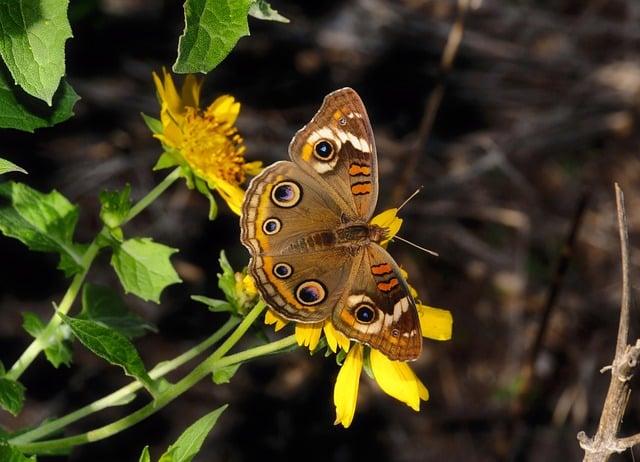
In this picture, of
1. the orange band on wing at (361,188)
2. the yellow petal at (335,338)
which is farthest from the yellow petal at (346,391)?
the orange band on wing at (361,188)

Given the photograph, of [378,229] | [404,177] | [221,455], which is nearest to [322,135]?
[378,229]

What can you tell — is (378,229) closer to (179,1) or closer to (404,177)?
(404,177)

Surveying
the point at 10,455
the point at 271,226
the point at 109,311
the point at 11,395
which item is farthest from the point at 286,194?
the point at 10,455

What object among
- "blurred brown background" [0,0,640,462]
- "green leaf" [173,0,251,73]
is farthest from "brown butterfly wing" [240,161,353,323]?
"blurred brown background" [0,0,640,462]

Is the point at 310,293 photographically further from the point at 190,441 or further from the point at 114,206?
the point at 114,206

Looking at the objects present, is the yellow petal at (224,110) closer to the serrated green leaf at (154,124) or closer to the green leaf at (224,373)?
the serrated green leaf at (154,124)
